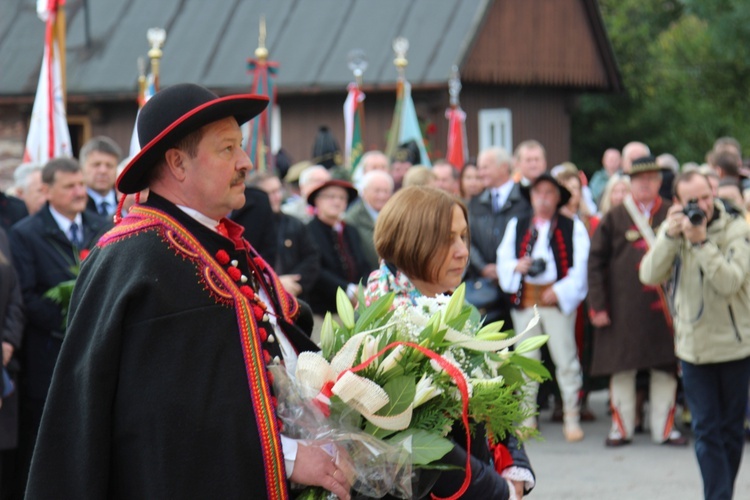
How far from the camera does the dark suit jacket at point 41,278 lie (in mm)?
6895

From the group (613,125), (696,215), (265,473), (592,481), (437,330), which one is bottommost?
(592,481)

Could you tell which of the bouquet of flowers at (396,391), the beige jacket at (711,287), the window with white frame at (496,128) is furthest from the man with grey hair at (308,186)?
the window with white frame at (496,128)

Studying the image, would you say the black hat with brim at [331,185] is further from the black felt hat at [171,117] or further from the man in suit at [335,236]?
the black felt hat at [171,117]

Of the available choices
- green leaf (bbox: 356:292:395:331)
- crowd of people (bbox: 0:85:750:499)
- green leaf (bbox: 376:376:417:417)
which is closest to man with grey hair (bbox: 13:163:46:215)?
crowd of people (bbox: 0:85:750:499)

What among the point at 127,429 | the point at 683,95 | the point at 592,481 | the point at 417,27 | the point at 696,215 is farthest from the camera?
the point at 683,95

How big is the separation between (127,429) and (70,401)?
0.19 m

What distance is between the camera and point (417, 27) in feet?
73.0

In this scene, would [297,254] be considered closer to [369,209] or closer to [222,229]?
[369,209]

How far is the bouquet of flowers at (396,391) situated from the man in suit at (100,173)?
4975 mm

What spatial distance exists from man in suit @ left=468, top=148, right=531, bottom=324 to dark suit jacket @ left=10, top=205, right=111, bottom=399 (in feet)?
→ 12.4

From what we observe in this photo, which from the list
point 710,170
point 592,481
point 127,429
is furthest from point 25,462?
point 710,170

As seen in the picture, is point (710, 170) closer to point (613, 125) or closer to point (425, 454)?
point (425, 454)

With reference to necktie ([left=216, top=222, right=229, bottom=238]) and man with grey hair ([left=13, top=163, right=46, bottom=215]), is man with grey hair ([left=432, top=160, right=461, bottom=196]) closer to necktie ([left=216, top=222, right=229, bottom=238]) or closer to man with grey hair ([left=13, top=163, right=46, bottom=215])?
man with grey hair ([left=13, top=163, right=46, bottom=215])

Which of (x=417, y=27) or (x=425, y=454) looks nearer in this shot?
(x=425, y=454)
